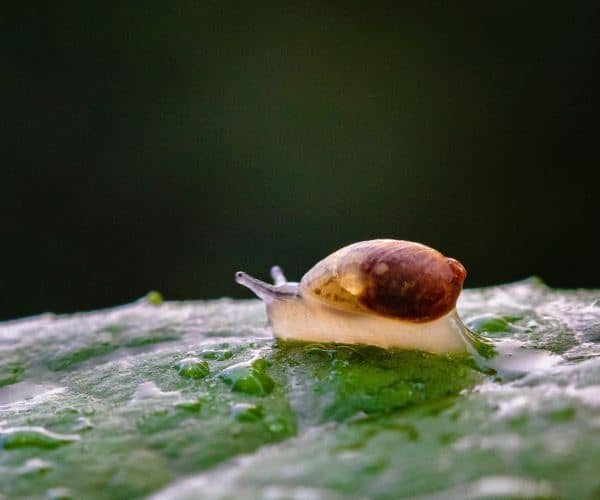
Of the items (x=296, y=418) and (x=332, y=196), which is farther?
(x=332, y=196)

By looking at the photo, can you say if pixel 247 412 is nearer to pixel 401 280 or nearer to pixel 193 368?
pixel 193 368

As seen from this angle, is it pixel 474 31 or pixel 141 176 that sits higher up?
pixel 474 31

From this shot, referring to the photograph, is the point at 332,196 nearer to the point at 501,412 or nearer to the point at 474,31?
the point at 474,31

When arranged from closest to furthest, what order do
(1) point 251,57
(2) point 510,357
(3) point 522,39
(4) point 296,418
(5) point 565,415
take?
(5) point 565,415 < (4) point 296,418 < (2) point 510,357 < (3) point 522,39 < (1) point 251,57

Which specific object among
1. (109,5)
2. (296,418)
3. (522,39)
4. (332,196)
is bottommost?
(296,418)

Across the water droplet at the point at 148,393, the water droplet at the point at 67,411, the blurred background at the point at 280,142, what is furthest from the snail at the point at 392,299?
the blurred background at the point at 280,142

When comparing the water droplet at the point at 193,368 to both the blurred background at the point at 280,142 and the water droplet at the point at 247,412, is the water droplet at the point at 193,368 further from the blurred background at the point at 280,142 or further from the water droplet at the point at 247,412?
the blurred background at the point at 280,142

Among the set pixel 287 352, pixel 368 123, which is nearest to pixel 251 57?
pixel 368 123
